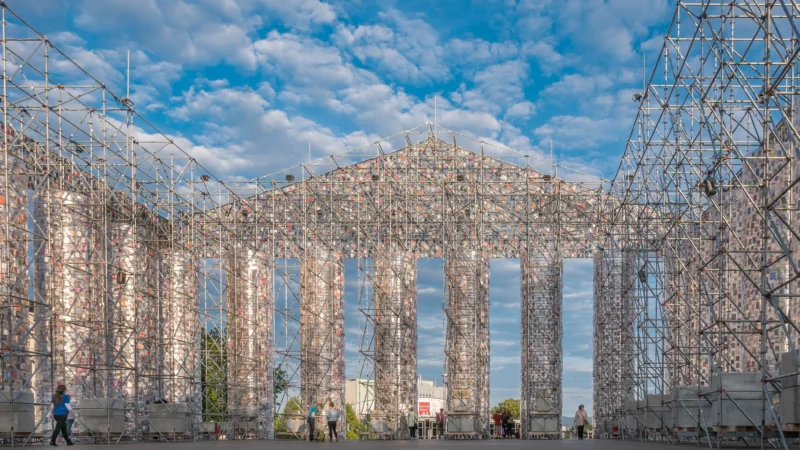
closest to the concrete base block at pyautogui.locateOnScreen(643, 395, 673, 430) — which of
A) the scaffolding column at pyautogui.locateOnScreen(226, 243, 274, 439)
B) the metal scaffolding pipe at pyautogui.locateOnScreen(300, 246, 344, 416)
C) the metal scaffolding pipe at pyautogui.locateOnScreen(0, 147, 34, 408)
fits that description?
the metal scaffolding pipe at pyautogui.locateOnScreen(300, 246, 344, 416)

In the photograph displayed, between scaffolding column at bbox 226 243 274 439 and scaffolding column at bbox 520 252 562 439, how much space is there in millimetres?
9094

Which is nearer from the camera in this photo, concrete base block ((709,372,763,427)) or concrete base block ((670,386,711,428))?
concrete base block ((709,372,763,427))

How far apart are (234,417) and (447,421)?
330 inches

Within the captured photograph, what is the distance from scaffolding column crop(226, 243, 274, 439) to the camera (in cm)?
3466

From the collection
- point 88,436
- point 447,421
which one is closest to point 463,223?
point 447,421

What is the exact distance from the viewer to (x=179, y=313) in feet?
115

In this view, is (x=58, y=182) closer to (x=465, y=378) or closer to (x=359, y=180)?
(x=359, y=180)

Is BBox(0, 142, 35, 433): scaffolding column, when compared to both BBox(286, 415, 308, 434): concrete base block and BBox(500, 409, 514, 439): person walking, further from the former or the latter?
BBox(500, 409, 514, 439): person walking

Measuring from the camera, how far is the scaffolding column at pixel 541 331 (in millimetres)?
34344

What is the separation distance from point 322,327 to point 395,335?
9.27 ft

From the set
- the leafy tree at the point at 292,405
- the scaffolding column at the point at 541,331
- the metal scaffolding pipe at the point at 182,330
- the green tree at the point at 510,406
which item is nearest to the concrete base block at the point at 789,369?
the scaffolding column at the point at 541,331

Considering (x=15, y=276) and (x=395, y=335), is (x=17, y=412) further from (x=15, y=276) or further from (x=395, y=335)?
(x=395, y=335)

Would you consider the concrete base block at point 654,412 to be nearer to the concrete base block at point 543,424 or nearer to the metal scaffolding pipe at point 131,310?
the concrete base block at point 543,424

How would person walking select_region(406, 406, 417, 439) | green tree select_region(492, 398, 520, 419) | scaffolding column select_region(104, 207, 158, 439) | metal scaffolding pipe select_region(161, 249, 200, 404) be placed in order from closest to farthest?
scaffolding column select_region(104, 207, 158, 439), metal scaffolding pipe select_region(161, 249, 200, 404), person walking select_region(406, 406, 417, 439), green tree select_region(492, 398, 520, 419)
